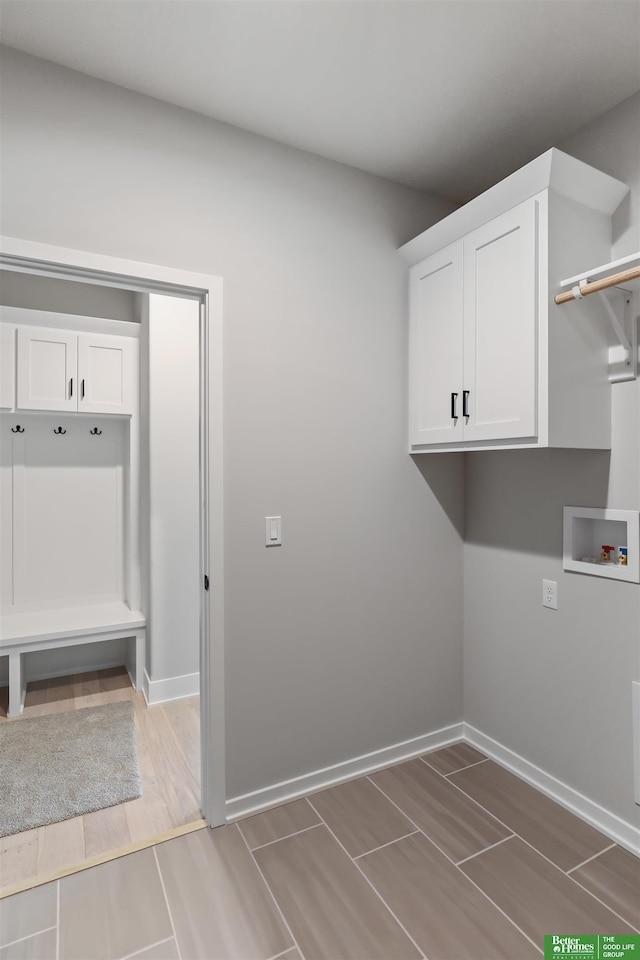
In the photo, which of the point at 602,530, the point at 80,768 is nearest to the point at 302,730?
the point at 80,768

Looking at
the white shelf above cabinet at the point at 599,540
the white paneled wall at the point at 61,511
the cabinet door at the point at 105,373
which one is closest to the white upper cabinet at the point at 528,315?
the white shelf above cabinet at the point at 599,540

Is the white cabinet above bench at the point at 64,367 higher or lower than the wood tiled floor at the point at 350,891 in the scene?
higher

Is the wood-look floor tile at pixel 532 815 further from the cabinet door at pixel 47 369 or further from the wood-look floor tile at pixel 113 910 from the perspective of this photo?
the cabinet door at pixel 47 369

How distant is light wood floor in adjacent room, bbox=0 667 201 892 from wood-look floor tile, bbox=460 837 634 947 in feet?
3.61

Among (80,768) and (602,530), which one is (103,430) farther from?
(602,530)

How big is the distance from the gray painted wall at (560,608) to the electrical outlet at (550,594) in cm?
2

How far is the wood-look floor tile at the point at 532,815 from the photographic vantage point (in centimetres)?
180

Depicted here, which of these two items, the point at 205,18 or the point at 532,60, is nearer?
the point at 205,18

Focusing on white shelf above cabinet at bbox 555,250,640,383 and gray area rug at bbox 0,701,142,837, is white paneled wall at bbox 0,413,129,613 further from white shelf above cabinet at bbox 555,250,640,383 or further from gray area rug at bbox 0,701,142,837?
white shelf above cabinet at bbox 555,250,640,383

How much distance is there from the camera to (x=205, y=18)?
4.95 feet

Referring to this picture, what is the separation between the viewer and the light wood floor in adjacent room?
1807 millimetres

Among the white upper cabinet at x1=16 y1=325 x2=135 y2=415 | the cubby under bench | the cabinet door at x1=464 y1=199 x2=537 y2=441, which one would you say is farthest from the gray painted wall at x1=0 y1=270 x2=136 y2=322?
the cabinet door at x1=464 y1=199 x2=537 y2=441

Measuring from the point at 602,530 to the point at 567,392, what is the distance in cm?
62

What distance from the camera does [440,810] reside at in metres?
2.01
